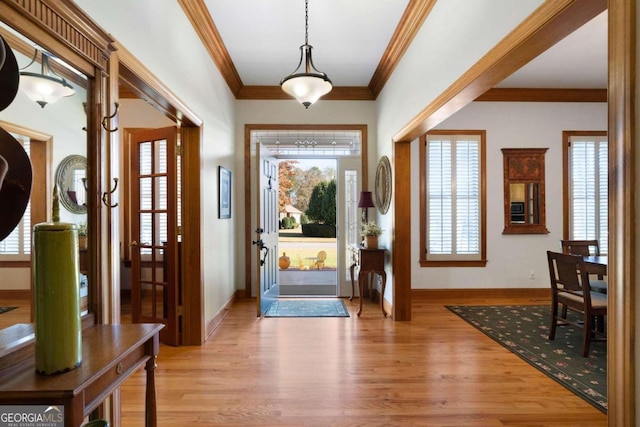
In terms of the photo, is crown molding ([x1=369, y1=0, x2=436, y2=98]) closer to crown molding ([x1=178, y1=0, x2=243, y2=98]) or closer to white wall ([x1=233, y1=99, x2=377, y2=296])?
white wall ([x1=233, y1=99, x2=377, y2=296])

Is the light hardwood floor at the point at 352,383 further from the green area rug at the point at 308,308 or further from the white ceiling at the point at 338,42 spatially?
the white ceiling at the point at 338,42

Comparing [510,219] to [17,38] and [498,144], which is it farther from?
[17,38]

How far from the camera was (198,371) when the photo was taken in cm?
285

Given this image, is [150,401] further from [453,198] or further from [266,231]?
[453,198]

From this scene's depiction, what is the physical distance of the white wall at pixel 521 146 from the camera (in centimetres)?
521

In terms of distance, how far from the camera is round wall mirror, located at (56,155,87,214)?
1484 millimetres

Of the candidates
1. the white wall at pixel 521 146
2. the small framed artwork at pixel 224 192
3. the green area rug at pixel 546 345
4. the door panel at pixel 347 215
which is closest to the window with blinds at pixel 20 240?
the small framed artwork at pixel 224 192

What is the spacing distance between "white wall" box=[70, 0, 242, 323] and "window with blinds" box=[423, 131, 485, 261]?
116 inches

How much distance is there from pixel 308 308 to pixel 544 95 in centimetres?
474

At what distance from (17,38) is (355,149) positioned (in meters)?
4.62

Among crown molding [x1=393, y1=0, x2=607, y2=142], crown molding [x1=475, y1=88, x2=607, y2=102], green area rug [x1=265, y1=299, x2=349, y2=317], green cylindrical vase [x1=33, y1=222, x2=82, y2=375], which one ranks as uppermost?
crown molding [x1=475, y1=88, x2=607, y2=102]

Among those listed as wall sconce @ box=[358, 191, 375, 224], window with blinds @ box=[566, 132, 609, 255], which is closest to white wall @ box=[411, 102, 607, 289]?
window with blinds @ box=[566, 132, 609, 255]

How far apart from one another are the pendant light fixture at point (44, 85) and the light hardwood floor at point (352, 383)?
1954mm

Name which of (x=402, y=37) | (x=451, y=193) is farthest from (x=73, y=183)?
(x=451, y=193)
